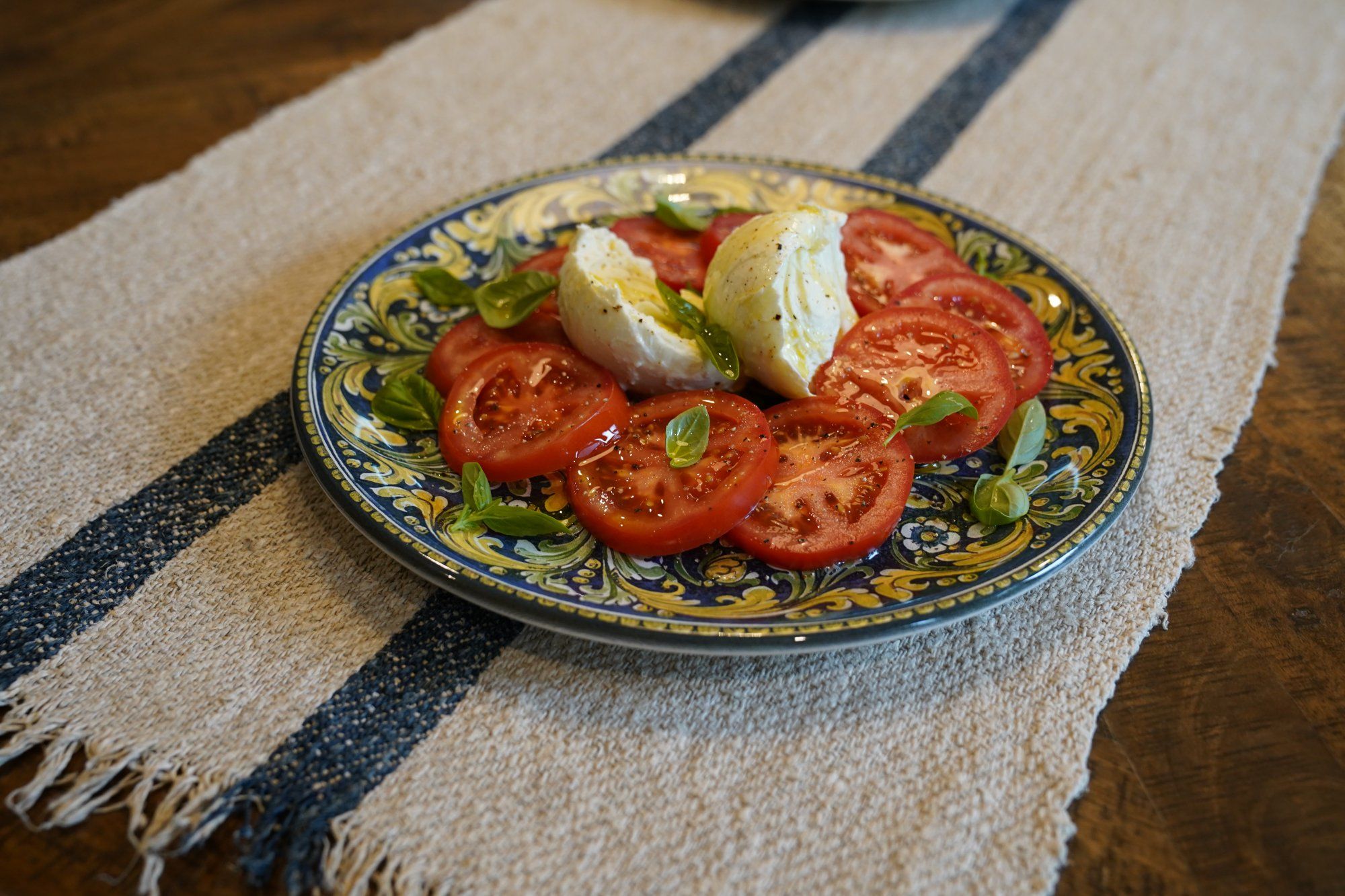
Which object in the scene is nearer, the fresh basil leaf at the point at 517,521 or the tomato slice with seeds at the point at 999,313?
the fresh basil leaf at the point at 517,521

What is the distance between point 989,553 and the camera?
1.34 meters

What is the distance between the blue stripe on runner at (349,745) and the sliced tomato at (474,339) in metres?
0.40

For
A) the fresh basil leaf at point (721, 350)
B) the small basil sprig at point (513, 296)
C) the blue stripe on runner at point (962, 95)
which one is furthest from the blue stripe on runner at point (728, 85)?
the fresh basil leaf at point (721, 350)

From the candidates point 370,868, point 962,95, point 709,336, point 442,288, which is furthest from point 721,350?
point 962,95

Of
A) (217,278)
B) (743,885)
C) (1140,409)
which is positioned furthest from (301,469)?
(1140,409)

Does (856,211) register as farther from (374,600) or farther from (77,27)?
(77,27)

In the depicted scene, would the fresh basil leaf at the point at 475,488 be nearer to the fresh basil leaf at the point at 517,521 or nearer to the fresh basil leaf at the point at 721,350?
the fresh basil leaf at the point at 517,521

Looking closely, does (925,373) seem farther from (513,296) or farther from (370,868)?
(370,868)

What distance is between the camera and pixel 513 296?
1.63 meters

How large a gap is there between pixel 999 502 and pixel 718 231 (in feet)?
2.28

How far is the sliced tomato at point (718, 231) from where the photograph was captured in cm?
178

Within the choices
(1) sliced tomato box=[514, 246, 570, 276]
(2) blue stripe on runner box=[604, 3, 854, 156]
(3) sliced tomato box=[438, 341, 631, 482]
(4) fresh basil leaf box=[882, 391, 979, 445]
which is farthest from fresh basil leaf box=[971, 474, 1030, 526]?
(2) blue stripe on runner box=[604, 3, 854, 156]

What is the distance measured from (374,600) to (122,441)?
1.88 feet

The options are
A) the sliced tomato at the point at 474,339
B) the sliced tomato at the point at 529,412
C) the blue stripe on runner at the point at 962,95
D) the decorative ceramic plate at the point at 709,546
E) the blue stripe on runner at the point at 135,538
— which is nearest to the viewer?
the decorative ceramic plate at the point at 709,546
